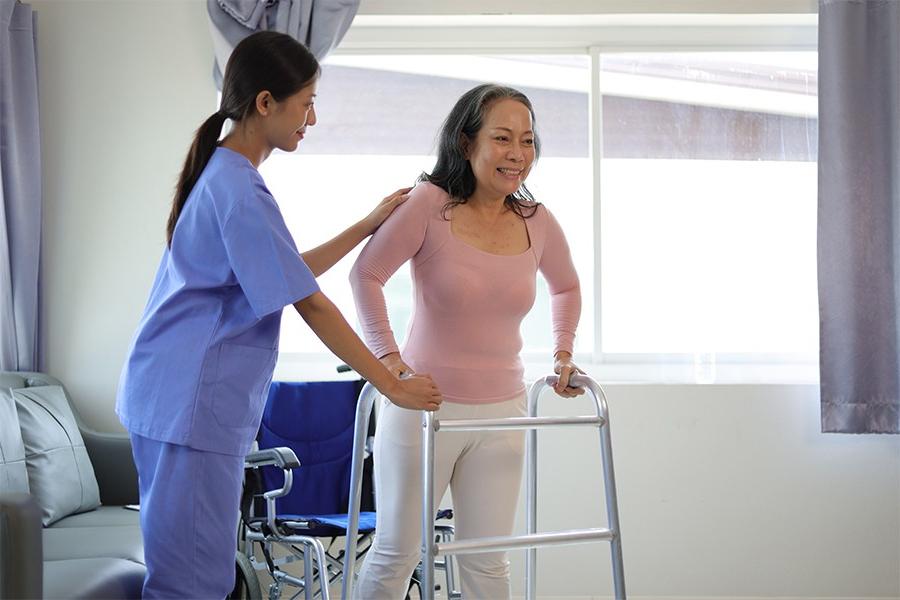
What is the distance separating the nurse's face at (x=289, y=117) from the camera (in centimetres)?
176

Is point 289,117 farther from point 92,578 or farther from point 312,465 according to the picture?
point 312,465

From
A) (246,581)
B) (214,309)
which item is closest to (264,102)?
(214,309)

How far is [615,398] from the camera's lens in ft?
11.5

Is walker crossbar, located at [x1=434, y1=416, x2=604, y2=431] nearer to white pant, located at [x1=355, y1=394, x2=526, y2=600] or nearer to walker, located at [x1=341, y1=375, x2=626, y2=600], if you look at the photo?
walker, located at [x1=341, y1=375, x2=626, y2=600]

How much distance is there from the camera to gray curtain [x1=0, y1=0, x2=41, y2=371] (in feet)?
11.1

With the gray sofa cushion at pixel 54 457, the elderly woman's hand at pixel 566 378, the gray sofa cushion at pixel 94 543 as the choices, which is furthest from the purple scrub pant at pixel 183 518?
the gray sofa cushion at pixel 54 457

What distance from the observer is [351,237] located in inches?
83.0

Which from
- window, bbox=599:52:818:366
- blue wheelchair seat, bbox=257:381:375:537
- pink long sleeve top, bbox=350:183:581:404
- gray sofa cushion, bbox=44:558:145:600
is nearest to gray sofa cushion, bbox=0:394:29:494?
gray sofa cushion, bbox=44:558:145:600

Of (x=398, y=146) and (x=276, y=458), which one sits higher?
(x=398, y=146)

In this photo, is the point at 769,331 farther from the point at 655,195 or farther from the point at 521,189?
the point at 521,189

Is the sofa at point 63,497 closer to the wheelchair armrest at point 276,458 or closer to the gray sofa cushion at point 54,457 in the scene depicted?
the gray sofa cushion at point 54,457

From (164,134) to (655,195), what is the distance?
181 centimetres

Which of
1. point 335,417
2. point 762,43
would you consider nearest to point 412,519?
point 335,417

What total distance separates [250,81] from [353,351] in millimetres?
508
